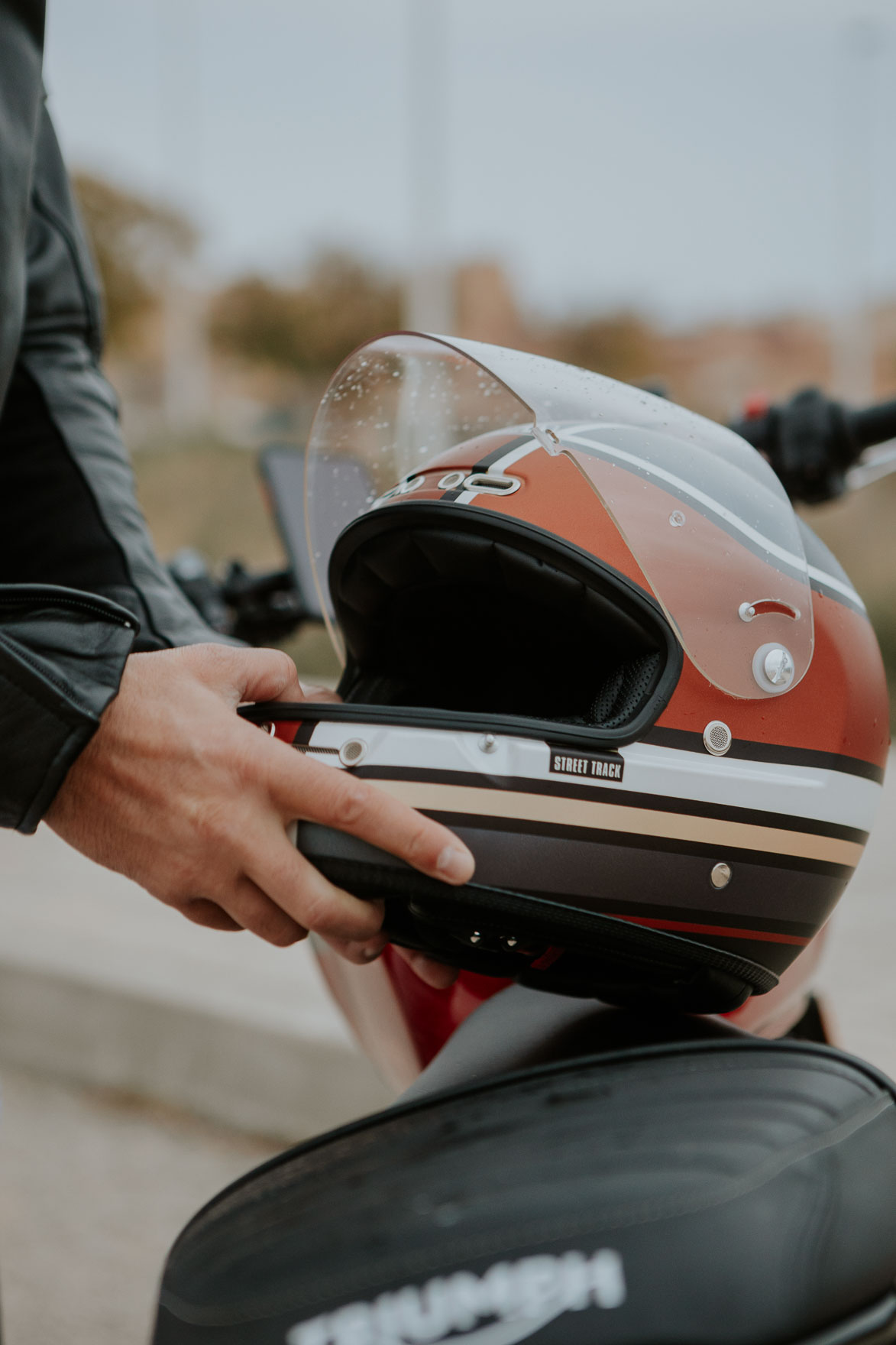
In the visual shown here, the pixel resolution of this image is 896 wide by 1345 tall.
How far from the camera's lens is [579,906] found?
64 centimetres

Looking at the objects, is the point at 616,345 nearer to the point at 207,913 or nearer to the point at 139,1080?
the point at 139,1080

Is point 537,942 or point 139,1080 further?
point 139,1080

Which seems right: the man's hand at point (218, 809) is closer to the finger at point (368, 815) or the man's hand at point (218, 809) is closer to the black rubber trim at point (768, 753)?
the finger at point (368, 815)

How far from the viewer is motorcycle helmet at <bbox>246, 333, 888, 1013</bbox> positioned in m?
0.62

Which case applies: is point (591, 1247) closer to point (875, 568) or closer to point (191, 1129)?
point (191, 1129)

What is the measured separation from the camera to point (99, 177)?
1287cm

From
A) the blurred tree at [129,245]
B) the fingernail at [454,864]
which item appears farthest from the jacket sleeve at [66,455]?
the blurred tree at [129,245]

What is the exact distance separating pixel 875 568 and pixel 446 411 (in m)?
8.18

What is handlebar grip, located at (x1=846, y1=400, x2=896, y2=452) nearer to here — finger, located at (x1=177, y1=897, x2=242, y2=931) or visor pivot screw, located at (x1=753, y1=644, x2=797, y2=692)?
visor pivot screw, located at (x1=753, y1=644, x2=797, y2=692)

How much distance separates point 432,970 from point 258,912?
0.17 meters

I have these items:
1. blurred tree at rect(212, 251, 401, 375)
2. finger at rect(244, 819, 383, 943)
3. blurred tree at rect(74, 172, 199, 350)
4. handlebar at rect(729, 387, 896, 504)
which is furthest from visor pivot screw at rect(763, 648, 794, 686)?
blurred tree at rect(212, 251, 401, 375)

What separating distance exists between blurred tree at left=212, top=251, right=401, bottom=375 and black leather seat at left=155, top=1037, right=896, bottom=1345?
610 inches

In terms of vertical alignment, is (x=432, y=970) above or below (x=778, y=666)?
below

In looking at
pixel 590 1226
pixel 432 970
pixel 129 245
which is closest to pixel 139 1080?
pixel 432 970
